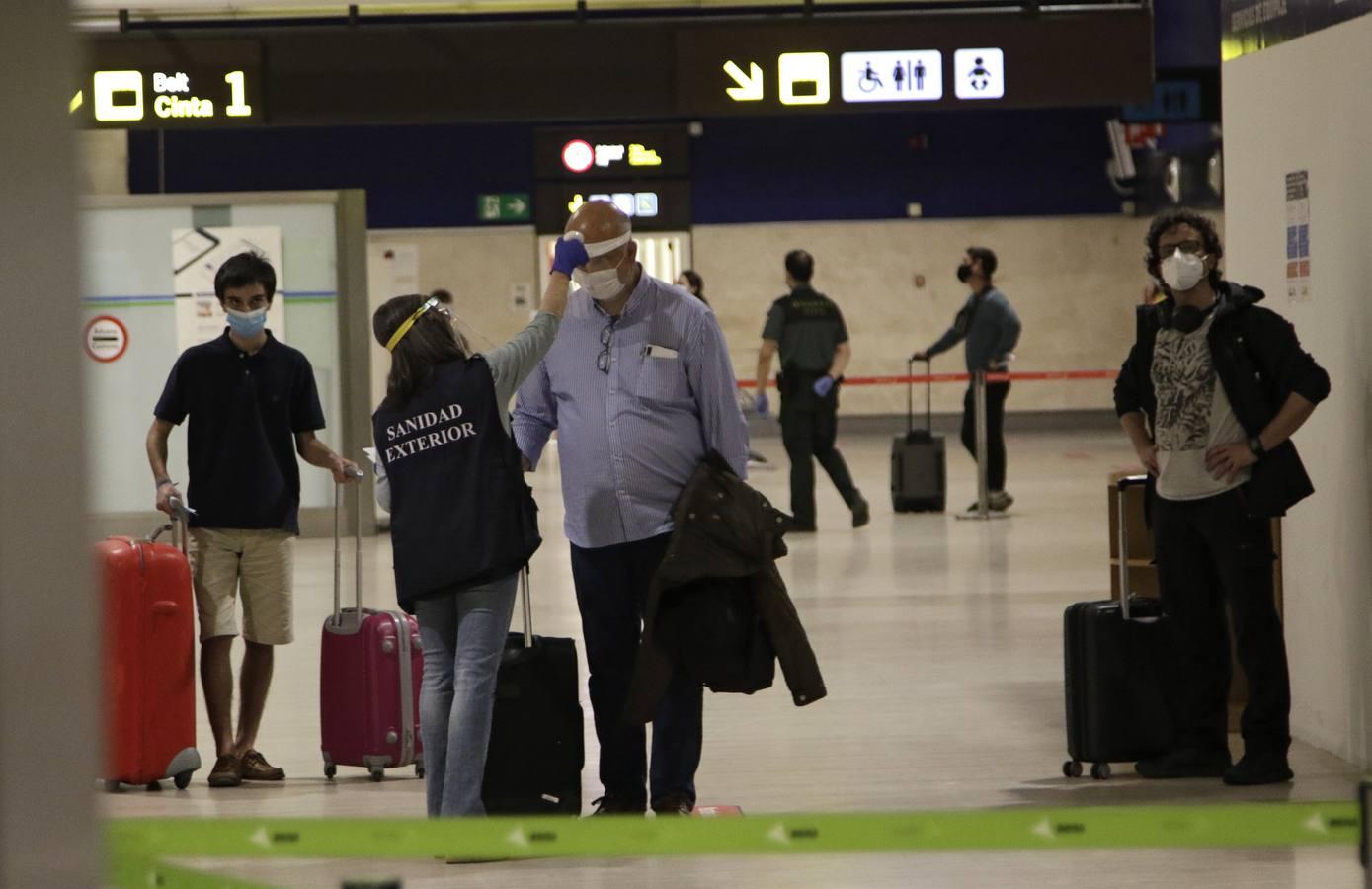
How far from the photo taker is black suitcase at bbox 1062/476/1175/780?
552cm

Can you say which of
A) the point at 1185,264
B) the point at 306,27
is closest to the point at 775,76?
the point at 306,27

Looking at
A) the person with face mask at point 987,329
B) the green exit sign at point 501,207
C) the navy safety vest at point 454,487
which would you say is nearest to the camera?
the navy safety vest at point 454,487

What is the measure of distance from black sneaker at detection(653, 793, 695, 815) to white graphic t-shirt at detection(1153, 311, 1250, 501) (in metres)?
1.62

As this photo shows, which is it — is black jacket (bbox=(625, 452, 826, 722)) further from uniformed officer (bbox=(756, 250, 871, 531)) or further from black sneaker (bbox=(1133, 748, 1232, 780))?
uniformed officer (bbox=(756, 250, 871, 531))

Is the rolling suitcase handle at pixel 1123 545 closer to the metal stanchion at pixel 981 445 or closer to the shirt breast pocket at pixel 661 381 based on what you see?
the shirt breast pocket at pixel 661 381

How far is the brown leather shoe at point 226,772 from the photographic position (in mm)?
5746

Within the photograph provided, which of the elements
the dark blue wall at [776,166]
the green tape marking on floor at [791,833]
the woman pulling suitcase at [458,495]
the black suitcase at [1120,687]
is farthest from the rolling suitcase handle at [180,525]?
the dark blue wall at [776,166]

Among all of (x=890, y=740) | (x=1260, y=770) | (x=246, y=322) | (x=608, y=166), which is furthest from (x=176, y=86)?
(x=608, y=166)

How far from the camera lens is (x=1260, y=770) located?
5340mm

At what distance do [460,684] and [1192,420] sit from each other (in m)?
2.19

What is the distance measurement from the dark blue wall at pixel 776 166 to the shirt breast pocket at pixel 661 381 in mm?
18713

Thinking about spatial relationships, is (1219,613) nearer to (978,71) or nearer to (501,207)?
(978,71)

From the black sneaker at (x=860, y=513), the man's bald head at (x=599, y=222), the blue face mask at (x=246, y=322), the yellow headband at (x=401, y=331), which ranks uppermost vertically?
the man's bald head at (x=599, y=222)

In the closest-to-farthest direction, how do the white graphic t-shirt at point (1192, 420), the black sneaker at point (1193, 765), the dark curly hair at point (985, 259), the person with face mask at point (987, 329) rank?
the white graphic t-shirt at point (1192, 420) < the black sneaker at point (1193, 765) < the dark curly hair at point (985, 259) < the person with face mask at point (987, 329)
